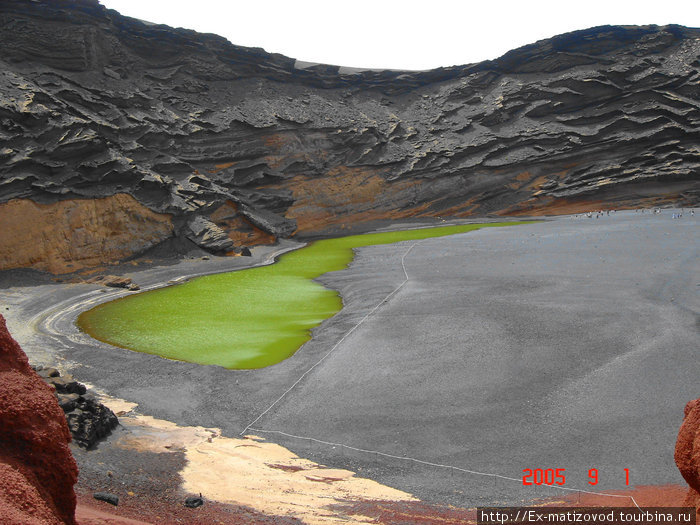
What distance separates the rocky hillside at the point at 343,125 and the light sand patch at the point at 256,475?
20.9m

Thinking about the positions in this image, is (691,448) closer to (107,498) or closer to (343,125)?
(107,498)

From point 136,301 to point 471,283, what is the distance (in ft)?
42.3

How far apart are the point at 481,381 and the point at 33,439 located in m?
8.45

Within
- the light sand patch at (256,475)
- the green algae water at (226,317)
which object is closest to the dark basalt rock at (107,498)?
the light sand patch at (256,475)

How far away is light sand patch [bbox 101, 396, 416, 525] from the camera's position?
682 cm

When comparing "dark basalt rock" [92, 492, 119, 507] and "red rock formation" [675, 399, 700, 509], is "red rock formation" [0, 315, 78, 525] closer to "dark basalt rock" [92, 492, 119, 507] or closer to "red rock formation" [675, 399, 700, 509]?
"dark basalt rock" [92, 492, 119, 507]

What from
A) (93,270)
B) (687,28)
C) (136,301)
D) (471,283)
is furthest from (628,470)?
(687,28)

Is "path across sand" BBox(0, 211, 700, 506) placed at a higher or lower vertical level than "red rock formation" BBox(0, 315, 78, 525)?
lower

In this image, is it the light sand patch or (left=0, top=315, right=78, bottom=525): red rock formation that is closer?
(left=0, top=315, right=78, bottom=525): red rock formation

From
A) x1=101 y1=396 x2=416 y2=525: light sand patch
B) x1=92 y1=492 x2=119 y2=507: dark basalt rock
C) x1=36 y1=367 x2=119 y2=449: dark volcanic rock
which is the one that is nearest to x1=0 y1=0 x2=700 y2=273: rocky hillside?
x1=36 y1=367 x2=119 y2=449: dark volcanic rock

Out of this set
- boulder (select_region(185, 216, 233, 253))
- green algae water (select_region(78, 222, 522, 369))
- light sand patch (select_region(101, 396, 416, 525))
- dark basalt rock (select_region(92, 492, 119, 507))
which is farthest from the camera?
boulder (select_region(185, 216, 233, 253))

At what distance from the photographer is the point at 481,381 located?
36.1ft
